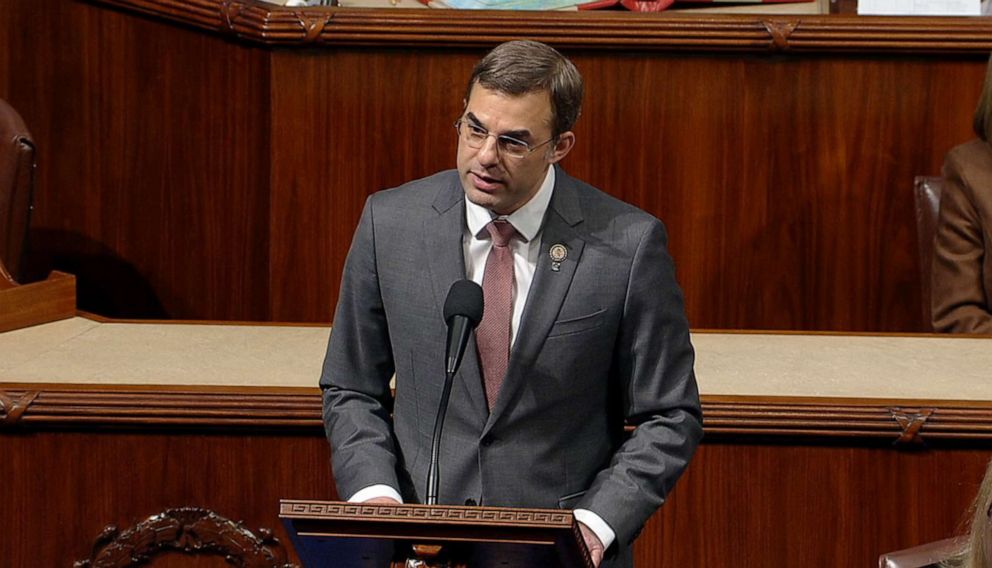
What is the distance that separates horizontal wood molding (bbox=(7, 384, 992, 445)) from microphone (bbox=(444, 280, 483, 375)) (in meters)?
0.79

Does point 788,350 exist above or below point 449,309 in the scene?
below

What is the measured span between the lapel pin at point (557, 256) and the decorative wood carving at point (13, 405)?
1.00 m

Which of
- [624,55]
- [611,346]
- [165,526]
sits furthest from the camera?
[624,55]

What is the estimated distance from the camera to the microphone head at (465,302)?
188 cm

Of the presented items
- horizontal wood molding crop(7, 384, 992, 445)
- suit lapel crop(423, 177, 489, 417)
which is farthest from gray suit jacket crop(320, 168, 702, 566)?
horizontal wood molding crop(7, 384, 992, 445)

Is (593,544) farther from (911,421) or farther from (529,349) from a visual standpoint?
(911,421)

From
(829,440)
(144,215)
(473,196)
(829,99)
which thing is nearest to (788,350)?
(829,440)

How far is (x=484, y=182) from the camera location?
1983 millimetres

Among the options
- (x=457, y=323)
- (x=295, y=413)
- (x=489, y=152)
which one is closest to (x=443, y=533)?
(x=457, y=323)

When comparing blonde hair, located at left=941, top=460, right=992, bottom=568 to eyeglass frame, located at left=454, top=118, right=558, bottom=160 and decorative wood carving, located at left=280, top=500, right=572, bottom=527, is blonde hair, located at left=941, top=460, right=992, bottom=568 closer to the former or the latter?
decorative wood carving, located at left=280, top=500, right=572, bottom=527

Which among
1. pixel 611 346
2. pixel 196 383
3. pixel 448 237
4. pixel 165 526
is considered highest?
pixel 448 237

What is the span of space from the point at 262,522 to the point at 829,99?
1676 millimetres

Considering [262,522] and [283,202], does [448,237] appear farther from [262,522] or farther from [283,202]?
[283,202]

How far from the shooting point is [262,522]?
2691 mm
